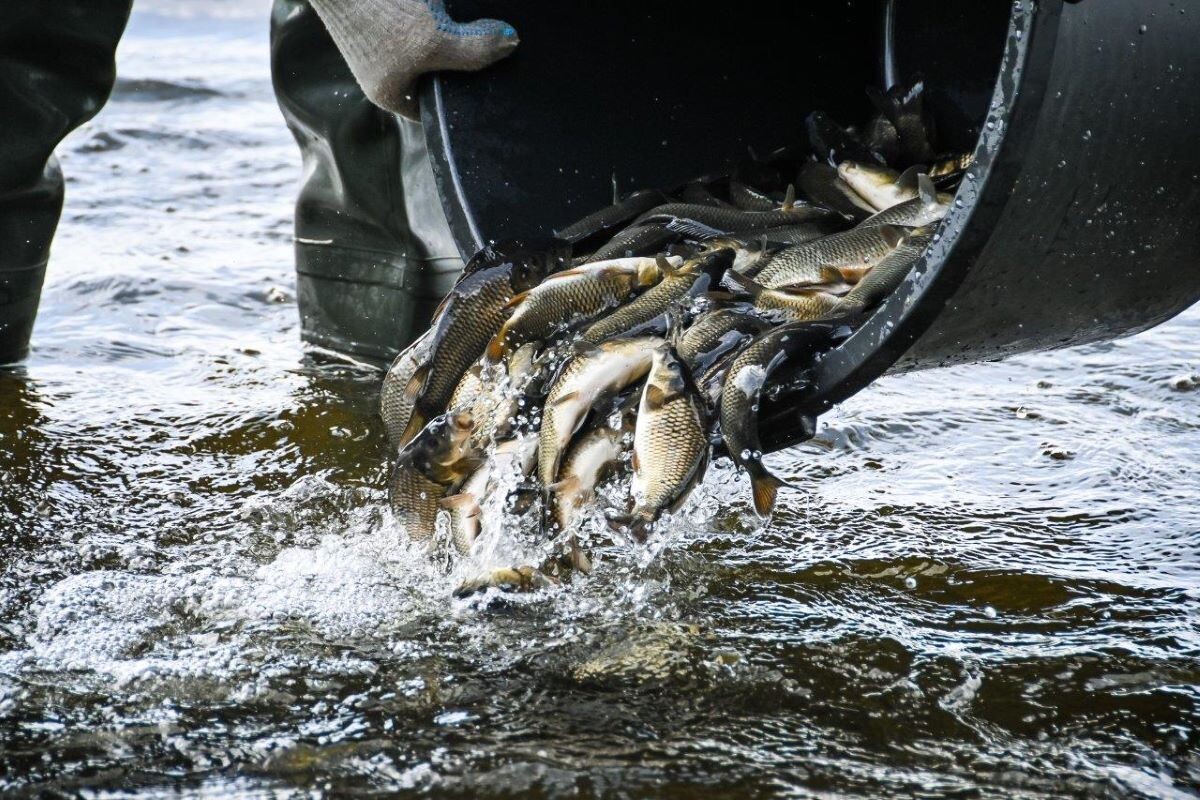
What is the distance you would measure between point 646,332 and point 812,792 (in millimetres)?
1117

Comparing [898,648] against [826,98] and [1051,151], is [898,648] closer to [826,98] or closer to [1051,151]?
[1051,151]

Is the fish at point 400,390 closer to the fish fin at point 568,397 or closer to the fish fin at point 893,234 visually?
the fish fin at point 568,397

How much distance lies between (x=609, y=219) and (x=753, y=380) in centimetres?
105

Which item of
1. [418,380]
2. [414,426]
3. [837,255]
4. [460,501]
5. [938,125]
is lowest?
[460,501]

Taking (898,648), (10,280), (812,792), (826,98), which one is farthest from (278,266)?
(812,792)

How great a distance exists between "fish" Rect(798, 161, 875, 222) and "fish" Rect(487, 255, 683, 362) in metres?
0.76

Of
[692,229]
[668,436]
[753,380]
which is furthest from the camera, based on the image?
[692,229]

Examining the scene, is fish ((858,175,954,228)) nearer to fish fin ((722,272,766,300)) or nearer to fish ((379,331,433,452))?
fish fin ((722,272,766,300))

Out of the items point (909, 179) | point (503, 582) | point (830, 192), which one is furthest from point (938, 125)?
point (503, 582)

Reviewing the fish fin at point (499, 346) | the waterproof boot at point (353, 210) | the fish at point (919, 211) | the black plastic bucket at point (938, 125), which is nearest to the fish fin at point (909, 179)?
the fish at point (919, 211)

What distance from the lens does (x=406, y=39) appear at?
3.63 m

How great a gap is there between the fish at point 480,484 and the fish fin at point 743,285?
0.57 metres

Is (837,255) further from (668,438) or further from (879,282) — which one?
(668,438)

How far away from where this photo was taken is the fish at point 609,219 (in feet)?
11.8
